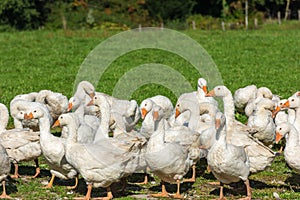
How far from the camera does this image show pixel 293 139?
10.3m

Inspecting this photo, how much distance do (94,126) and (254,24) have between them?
42455mm

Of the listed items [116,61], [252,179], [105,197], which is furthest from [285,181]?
[116,61]

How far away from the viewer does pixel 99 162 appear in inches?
378

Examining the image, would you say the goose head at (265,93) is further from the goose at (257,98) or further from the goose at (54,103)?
the goose at (54,103)

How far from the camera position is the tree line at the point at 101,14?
185 feet

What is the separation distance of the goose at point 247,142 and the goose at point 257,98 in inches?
110

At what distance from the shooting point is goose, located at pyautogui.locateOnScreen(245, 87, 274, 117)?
14664 mm

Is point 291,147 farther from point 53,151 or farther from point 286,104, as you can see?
point 53,151

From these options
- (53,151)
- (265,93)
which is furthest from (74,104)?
(265,93)

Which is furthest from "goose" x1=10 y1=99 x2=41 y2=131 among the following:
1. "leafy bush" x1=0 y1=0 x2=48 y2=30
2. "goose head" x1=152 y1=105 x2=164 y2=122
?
"leafy bush" x1=0 y1=0 x2=48 y2=30

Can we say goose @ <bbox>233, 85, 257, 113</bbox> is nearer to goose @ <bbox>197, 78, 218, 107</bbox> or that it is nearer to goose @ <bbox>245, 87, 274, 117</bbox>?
goose @ <bbox>245, 87, 274, 117</bbox>

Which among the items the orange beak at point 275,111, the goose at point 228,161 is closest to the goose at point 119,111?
the goose at point 228,161

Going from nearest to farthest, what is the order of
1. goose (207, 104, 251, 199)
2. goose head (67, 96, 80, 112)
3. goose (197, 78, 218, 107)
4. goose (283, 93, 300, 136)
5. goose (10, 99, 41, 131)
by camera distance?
goose (207, 104, 251, 199) → goose (283, 93, 300, 136) → goose (10, 99, 41, 131) → goose head (67, 96, 80, 112) → goose (197, 78, 218, 107)

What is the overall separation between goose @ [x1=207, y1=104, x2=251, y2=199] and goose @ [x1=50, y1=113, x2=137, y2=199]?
1282 millimetres
